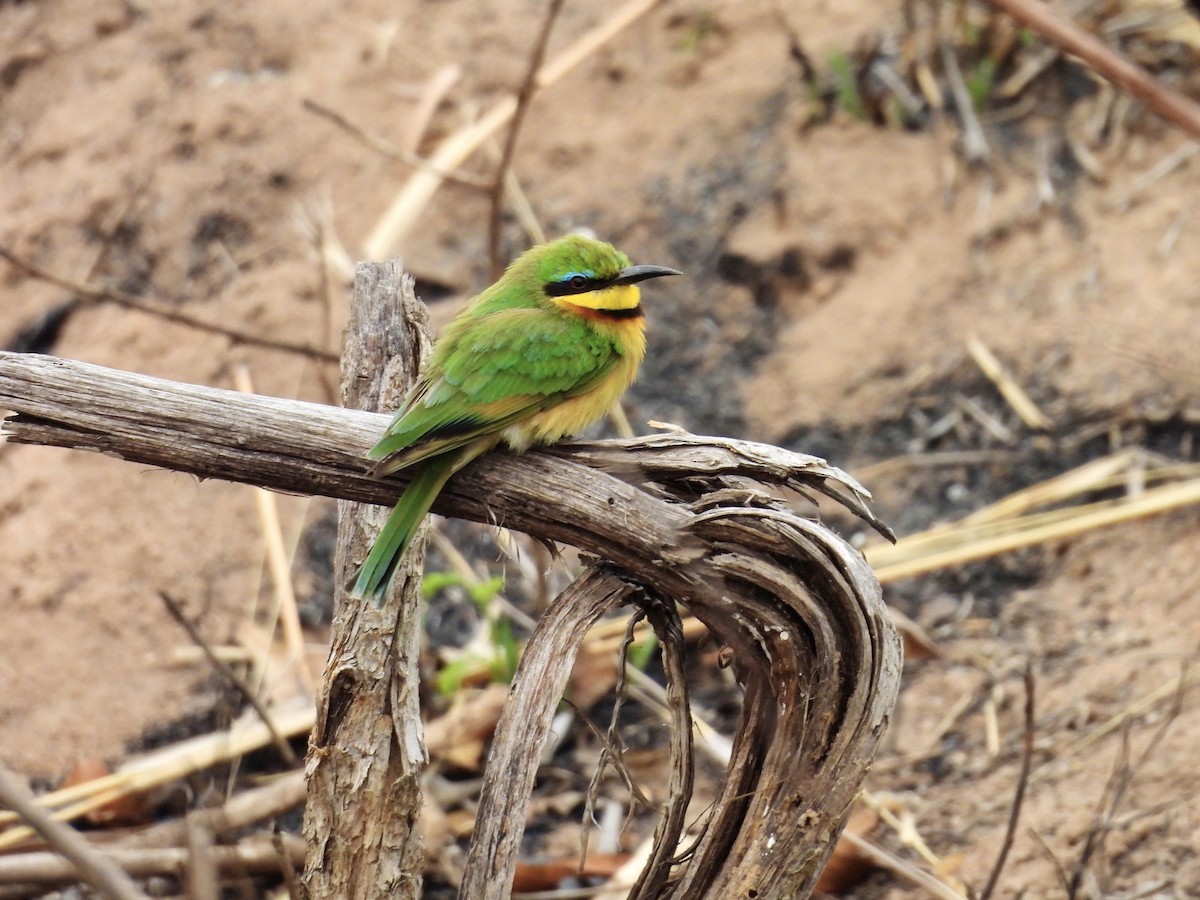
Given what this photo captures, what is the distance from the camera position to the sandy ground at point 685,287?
3.97m

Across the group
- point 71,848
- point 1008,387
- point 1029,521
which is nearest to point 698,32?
point 1008,387

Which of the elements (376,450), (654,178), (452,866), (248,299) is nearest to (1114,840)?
(452,866)

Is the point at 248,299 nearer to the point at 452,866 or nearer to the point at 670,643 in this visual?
the point at 452,866

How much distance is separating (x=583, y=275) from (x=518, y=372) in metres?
0.39

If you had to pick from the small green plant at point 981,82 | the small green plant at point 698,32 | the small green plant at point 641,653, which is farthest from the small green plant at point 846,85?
the small green plant at point 641,653

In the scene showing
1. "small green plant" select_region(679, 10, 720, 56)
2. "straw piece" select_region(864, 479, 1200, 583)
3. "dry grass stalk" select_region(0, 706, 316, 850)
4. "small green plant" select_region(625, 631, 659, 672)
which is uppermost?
"small green plant" select_region(679, 10, 720, 56)

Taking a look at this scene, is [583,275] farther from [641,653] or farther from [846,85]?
[846,85]

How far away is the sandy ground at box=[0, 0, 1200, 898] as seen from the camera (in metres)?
3.97

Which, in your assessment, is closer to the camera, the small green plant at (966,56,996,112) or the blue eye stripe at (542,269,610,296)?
the blue eye stripe at (542,269,610,296)

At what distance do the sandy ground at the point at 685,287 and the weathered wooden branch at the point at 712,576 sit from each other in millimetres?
1105

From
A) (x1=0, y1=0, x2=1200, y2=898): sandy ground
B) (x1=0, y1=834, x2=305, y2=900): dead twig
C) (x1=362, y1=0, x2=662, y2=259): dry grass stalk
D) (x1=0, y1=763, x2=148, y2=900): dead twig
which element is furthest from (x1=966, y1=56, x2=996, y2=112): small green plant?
(x1=0, y1=763, x2=148, y2=900): dead twig

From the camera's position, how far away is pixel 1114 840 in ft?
10.5

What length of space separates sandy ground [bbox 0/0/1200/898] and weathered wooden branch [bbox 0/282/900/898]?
1.11m

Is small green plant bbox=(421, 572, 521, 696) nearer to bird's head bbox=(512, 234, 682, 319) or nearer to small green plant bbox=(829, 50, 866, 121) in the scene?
bird's head bbox=(512, 234, 682, 319)
